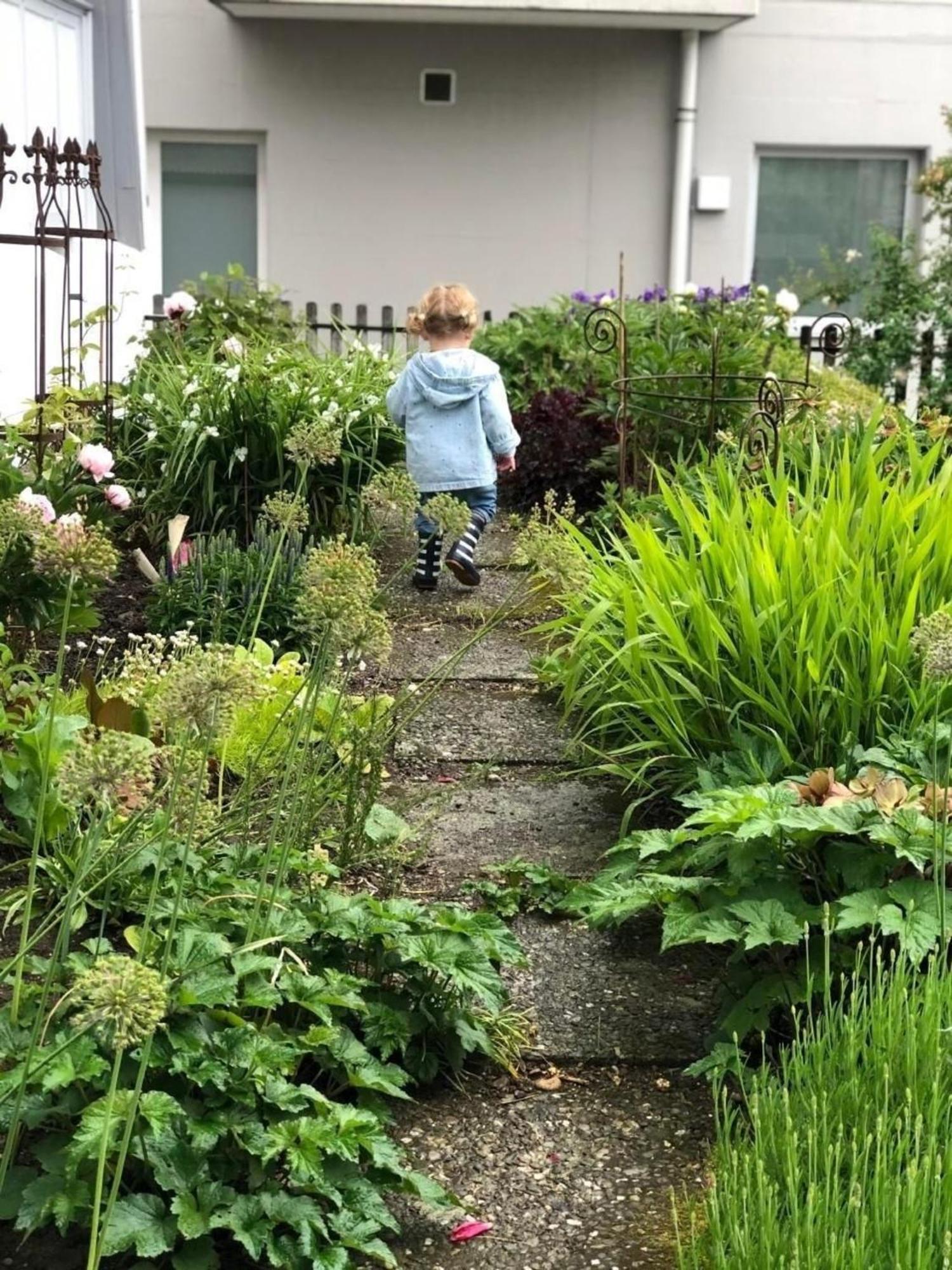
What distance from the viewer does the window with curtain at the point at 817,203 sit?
12.5m

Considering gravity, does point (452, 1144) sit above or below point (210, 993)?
below

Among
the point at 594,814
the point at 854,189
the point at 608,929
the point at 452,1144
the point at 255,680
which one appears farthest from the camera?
the point at 854,189

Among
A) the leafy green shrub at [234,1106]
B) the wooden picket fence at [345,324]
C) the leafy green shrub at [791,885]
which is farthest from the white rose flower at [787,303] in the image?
the leafy green shrub at [234,1106]

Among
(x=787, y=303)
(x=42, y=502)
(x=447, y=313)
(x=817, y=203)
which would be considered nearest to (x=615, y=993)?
(x=42, y=502)

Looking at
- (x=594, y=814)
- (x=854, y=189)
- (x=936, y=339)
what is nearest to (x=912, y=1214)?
(x=594, y=814)

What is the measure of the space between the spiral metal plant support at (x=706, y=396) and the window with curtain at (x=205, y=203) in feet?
18.3

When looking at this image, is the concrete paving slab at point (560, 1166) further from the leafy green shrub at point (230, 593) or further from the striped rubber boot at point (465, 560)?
the striped rubber boot at point (465, 560)

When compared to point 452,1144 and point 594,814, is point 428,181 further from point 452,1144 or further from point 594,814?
point 452,1144

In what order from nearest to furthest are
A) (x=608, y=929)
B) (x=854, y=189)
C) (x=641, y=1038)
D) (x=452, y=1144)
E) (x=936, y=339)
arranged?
(x=452, y=1144)
(x=641, y=1038)
(x=608, y=929)
(x=936, y=339)
(x=854, y=189)

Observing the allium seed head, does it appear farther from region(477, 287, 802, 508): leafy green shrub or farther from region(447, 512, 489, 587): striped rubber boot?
region(477, 287, 802, 508): leafy green shrub

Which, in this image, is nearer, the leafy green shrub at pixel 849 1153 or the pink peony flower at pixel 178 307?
the leafy green shrub at pixel 849 1153

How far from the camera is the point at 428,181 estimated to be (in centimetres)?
1201

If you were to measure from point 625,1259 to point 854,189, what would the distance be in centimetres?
1188

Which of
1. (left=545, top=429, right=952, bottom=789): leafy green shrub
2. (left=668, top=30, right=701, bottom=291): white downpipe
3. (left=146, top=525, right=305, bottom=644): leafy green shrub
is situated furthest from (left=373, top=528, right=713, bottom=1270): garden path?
(left=668, top=30, right=701, bottom=291): white downpipe
